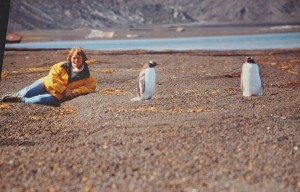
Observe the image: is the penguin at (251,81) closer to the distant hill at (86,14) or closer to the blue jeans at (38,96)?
the blue jeans at (38,96)

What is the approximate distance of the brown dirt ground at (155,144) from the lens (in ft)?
17.3

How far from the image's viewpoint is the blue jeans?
988cm

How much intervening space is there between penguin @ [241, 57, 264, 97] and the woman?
415 cm

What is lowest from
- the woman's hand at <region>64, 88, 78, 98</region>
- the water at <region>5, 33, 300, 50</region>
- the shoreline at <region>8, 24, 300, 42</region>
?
the woman's hand at <region>64, 88, 78, 98</region>

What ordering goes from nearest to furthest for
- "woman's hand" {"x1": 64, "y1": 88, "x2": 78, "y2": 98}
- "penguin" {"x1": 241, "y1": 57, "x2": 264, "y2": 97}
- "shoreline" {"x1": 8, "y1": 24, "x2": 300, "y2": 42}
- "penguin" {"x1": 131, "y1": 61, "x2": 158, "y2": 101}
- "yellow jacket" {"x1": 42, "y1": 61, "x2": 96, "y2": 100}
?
"yellow jacket" {"x1": 42, "y1": 61, "x2": 96, "y2": 100} < "woman's hand" {"x1": 64, "y1": 88, "x2": 78, "y2": 98} < "penguin" {"x1": 131, "y1": 61, "x2": 158, "y2": 101} < "penguin" {"x1": 241, "y1": 57, "x2": 264, "y2": 97} < "shoreline" {"x1": 8, "y1": 24, "x2": 300, "y2": 42}

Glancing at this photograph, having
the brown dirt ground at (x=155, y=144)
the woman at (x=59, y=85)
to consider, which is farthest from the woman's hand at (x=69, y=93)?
the brown dirt ground at (x=155, y=144)

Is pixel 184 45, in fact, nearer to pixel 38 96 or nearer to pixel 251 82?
pixel 251 82

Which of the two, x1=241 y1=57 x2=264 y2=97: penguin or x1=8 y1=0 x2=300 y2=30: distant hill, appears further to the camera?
x1=8 y1=0 x2=300 y2=30: distant hill

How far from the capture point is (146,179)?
5.29 metres

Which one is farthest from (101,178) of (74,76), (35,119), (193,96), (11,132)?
(193,96)

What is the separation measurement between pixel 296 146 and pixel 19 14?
450ft

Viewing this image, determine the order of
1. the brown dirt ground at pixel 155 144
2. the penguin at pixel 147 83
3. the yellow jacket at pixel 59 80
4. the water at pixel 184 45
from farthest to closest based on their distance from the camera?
the water at pixel 184 45 → the penguin at pixel 147 83 → the yellow jacket at pixel 59 80 → the brown dirt ground at pixel 155 144

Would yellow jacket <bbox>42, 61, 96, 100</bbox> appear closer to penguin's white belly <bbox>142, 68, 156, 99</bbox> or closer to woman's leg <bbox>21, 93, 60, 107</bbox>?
woman's leg <bbox>21, 93, 60, 107</bbox>

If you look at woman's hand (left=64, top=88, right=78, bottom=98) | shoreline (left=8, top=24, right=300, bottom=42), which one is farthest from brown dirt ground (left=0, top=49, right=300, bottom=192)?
shoreline (left=8, top=24, right=300, bottom=42)
